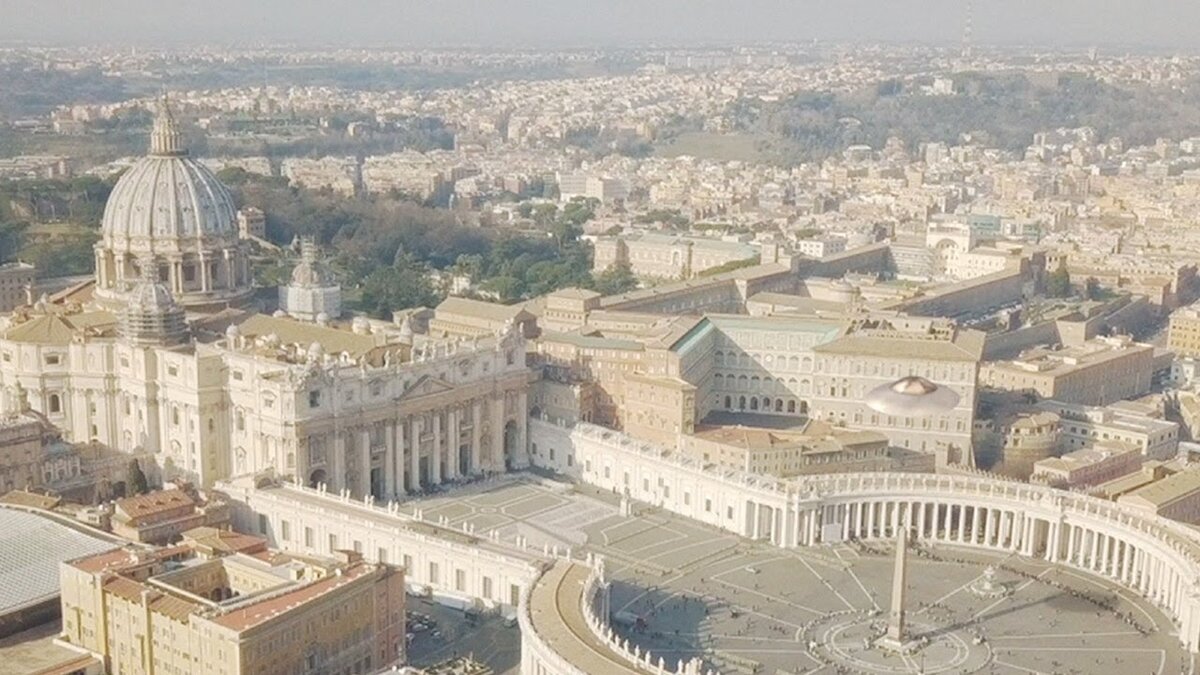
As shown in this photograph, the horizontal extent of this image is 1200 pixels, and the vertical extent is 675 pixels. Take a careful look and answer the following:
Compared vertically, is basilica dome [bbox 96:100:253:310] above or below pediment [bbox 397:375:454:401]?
above

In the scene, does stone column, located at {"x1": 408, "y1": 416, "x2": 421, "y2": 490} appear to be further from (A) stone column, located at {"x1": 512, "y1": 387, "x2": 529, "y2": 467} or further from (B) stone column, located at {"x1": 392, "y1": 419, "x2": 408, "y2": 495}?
(A) stone column, located at {"x1": 512, "y1": 387, "x2": 529, "y2": 467}

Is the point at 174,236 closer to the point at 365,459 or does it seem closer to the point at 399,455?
the point at 399,455

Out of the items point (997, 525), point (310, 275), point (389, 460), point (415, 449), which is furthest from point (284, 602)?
point (310, 275)

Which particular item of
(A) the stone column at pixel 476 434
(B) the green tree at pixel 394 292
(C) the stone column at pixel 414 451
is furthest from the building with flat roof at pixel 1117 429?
(B) the green tree at pixel 394 292

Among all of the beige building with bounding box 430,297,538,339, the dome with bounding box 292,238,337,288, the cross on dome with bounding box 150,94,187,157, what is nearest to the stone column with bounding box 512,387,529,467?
the beige building with bounding box 430,297,538,339

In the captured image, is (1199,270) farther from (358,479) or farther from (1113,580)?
(358,479)

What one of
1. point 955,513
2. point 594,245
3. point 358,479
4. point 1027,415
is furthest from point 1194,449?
point 594,245
